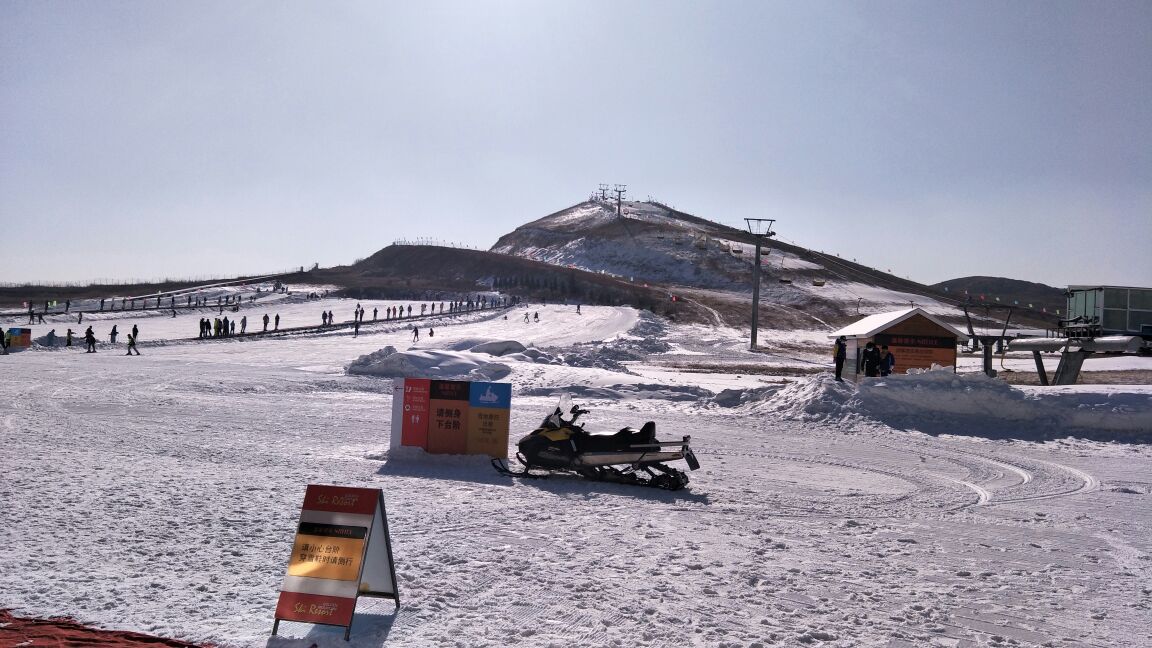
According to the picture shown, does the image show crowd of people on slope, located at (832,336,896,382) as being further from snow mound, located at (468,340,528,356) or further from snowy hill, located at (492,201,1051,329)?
snowy hill, located at (492,201,1051,329)

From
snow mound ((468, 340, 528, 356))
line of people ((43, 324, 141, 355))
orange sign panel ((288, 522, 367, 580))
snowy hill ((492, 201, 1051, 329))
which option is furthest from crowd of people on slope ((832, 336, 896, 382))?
snowy hill ((492, 201, 1051, 329))

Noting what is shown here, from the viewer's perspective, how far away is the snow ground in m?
6.29

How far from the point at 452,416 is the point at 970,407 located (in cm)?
1336

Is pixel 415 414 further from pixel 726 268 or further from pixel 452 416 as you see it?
pixel 726 268

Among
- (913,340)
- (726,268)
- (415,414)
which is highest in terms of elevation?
(726,268)

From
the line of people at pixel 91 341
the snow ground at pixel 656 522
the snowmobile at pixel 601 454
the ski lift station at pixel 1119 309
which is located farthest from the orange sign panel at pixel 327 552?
the line of people at pixel 91 341

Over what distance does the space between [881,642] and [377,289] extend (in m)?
98.7

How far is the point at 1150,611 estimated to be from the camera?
6.79m

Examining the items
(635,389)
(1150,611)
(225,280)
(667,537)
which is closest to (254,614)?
(667,537)

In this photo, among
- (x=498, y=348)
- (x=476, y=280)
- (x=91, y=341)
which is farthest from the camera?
(x=476, y=280)

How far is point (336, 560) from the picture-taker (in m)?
5.93

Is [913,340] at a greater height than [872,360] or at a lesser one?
greater

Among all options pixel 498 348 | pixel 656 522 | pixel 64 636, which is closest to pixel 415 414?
pixel 656 522

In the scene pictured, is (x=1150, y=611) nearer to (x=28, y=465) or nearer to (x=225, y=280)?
(x=28, y=465)
